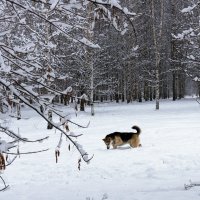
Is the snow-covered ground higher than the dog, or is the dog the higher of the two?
the dog

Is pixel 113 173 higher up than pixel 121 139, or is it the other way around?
pixel 121 139

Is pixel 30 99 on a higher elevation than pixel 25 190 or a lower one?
higher

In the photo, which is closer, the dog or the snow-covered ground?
the snow-covered ground

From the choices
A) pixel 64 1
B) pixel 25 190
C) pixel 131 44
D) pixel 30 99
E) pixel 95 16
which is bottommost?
pixel 25 190

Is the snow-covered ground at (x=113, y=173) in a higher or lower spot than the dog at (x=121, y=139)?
lower

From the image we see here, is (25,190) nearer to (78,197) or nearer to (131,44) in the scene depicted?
(78,197)

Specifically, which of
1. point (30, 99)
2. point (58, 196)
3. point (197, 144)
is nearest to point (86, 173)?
point (58, 196)

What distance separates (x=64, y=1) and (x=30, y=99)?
1.04 m

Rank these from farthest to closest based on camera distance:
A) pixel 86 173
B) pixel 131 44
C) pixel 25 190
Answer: pixel 131 44 → pixel 86 173 → pixel 25 190

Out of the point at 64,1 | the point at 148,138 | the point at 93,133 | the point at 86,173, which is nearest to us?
the point at 64,1

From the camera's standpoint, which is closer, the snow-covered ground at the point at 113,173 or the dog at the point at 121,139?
the snow-covered ground at the point at 113,173

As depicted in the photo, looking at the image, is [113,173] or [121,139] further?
[121,139]

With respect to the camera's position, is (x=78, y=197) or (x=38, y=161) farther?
(x=38, y=161)

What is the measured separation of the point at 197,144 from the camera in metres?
14.2
